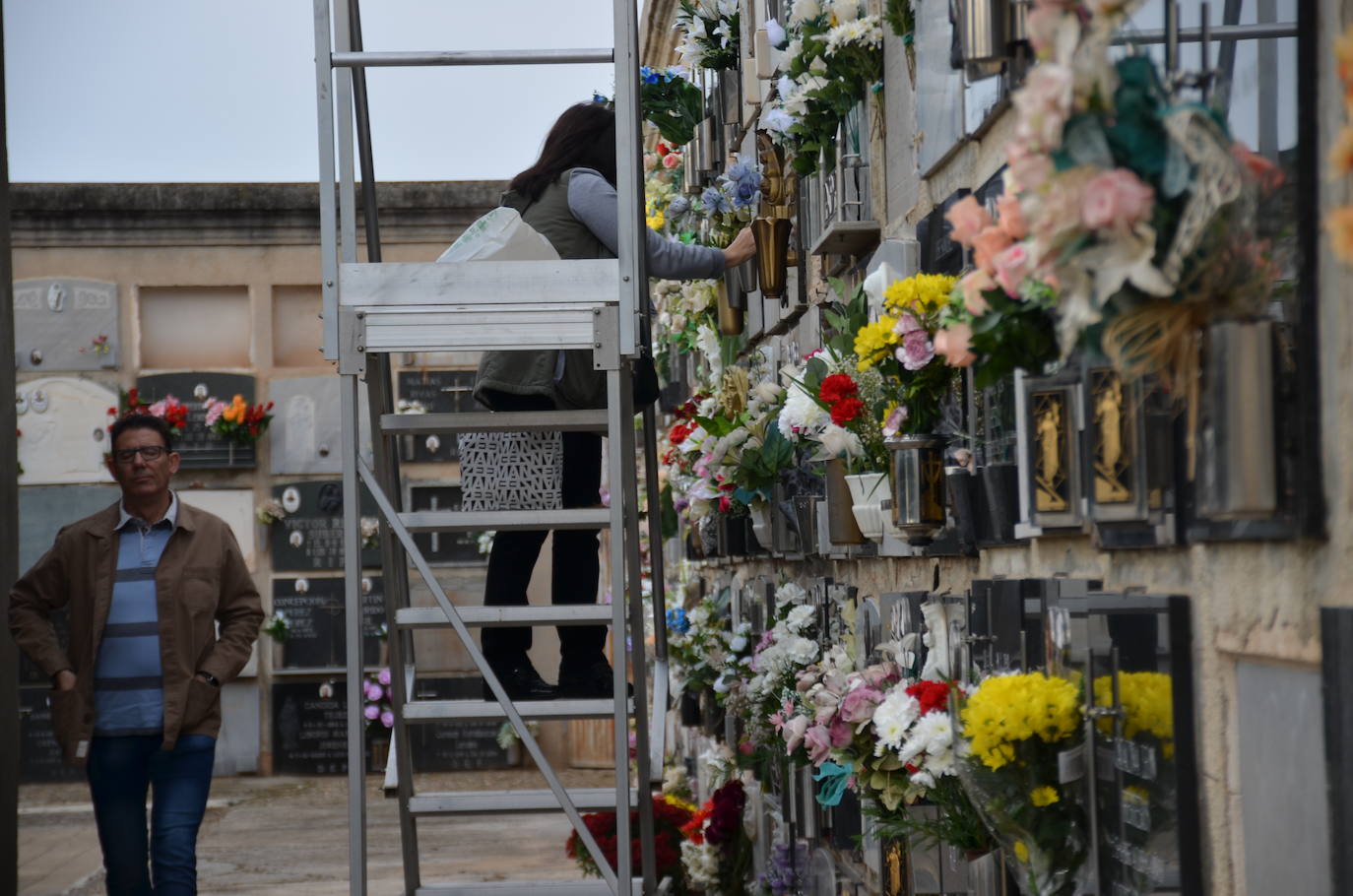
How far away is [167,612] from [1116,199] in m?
3.16

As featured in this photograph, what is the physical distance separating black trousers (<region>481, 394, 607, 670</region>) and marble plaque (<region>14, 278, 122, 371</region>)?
7956 millimetres

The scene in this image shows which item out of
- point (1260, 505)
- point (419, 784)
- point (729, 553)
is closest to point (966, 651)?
point (1260, 505)

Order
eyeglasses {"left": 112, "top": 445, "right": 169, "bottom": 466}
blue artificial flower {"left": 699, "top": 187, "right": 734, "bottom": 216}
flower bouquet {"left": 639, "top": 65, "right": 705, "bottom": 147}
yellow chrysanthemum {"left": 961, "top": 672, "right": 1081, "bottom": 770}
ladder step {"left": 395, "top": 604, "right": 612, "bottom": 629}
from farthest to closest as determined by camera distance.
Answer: flower bouquet {"left": 639, "top": 65, "right": 705, "bottom": 147} < blue artificial flower {"left": 699, "top": 187, "right": 734, "bottom": 216} < eyeglasses {"left": 112, "top": 445, "right": 169, "bottom": 466} < ladder step {"left": 395, "top": 604, "right": 612, "bottom": 629} < yellow chrysanthemum {"left": 961, "top": 672, "right": 1081, "bottom": 770}

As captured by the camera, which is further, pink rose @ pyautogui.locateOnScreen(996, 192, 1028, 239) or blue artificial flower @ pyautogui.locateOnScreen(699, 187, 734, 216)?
blue artificial flower @ pyautogui.locateOnScreen(699, 187, 734, 216)

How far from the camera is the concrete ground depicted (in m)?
7.20

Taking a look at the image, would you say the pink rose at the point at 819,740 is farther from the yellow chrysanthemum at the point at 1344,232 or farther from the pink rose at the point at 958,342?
the yellow chrysanthemum at the point at 1344,232

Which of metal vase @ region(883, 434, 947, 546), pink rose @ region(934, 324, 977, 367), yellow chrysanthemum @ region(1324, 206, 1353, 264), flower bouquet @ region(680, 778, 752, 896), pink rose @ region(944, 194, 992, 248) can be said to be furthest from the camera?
flower bouquet @ region(680, 778, 752, 896)

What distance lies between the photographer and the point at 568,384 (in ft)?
11.7

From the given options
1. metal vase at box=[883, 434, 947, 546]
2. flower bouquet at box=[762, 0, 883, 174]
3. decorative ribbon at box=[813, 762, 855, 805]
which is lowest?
decorative ribbon at box=[813, 762, 855, 805]

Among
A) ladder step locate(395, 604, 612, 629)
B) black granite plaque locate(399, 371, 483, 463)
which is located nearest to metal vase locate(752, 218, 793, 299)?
ladder step locate(395, 604, 612, 629)

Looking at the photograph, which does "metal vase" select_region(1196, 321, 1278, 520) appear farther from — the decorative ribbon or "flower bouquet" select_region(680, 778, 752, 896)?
"flower bouquet" select_region(680, 778, 752, 896)

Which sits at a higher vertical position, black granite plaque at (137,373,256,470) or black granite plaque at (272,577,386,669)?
black granite plaque at (137,373,256,470)

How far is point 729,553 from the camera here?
5.58 meters

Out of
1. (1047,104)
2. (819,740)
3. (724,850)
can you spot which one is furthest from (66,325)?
(1047,104)
